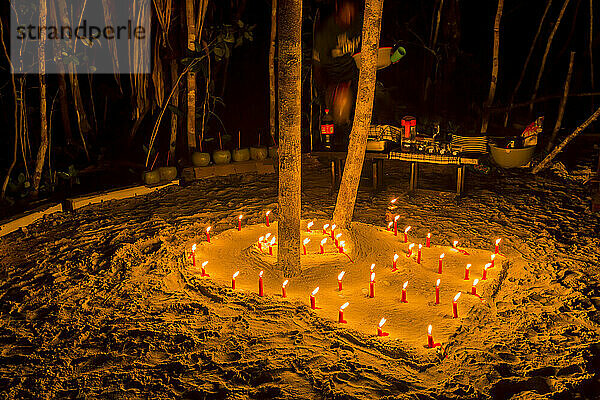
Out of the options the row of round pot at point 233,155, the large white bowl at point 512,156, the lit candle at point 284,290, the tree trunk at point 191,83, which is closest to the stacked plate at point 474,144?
the large white bowl at point 512,156

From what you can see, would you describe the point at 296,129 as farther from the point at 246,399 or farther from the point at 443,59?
the point at 443,59

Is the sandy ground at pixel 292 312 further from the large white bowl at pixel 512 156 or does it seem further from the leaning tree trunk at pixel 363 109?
the large white bowl at pixel 512 156

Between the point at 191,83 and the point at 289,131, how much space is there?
4592mm

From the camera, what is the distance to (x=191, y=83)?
9227 mm

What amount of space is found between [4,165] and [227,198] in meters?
3.96

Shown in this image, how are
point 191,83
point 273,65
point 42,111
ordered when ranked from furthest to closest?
point 273,65 < point 191,83 < point 42,111

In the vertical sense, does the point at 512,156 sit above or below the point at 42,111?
below

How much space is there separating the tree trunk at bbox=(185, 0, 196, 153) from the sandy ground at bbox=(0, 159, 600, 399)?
7.72 ft

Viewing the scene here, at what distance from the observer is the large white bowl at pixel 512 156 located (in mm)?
9516

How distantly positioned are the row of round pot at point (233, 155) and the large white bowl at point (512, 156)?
3955 mm

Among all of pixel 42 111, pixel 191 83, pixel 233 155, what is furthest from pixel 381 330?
pixel 191 83

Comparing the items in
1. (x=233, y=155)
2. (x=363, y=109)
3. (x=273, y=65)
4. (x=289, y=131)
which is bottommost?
(x=233, y=155)

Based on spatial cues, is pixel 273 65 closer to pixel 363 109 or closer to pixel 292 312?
pixel 363 109

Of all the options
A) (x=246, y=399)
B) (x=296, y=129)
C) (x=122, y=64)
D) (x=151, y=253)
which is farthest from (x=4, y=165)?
(x=246, y=399)
